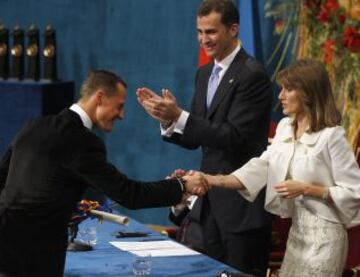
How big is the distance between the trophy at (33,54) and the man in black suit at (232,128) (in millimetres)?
3889

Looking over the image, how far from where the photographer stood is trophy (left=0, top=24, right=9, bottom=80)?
8156 mm

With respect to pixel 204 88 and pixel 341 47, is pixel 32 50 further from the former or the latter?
pixel 204 88

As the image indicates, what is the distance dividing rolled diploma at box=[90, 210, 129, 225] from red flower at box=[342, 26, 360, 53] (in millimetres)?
2473

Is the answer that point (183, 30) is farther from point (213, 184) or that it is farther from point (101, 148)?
point (101, 148)

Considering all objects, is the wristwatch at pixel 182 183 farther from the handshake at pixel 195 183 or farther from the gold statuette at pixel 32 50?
the gold statuette at pixel 32 50

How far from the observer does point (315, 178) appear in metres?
3.82

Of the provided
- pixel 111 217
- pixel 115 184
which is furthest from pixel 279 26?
pixel 115 184

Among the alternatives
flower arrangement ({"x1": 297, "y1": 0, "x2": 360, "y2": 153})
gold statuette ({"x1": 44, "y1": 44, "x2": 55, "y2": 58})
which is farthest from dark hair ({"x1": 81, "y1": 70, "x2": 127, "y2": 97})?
gold statuette ({"x1": 44, "y1": 44, "x2": 55, "y2": 58})

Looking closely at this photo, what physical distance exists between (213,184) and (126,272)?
0.78 meters

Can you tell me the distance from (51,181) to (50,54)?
16.1 feet

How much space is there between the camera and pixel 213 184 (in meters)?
4.18

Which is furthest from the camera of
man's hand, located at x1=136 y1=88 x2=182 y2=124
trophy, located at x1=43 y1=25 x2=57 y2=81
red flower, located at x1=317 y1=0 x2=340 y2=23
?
trophy, located at x1=43 y1=25 x2=57 y2=81

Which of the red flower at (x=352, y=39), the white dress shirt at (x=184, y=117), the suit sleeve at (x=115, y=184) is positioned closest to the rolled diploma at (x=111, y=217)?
the suit sleeve at (x=115, y=184)

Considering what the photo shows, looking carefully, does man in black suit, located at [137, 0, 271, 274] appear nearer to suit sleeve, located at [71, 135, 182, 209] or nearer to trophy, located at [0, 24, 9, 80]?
suit sleeve, located at [71, 135, 182, 209]
